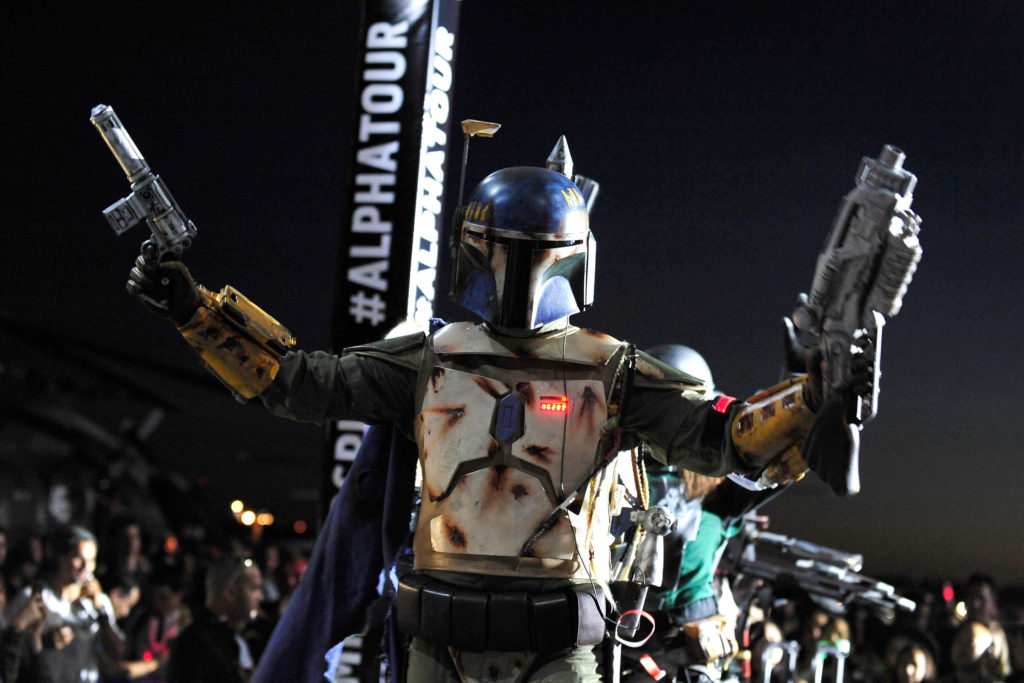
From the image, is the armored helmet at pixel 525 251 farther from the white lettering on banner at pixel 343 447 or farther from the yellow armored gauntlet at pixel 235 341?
the white lettering on banner at pixel 343 447

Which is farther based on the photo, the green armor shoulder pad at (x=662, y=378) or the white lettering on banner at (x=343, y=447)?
the white lettering on banner at (x=343, y=447)

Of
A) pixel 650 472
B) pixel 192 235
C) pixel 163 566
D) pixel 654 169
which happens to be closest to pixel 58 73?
pixel 163 566

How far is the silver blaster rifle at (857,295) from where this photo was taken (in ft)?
9.09

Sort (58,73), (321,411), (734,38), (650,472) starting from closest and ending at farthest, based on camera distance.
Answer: (321,411), (650,472), (734,38), (58,73)

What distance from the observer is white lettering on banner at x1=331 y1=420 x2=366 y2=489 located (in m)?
5.85

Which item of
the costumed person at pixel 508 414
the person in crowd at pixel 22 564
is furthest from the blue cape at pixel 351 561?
the person in crowd at pixel 22 564

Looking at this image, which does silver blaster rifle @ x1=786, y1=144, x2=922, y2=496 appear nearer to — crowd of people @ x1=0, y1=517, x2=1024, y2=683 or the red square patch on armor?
the red square patch on armor

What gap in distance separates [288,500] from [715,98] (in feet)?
35.4

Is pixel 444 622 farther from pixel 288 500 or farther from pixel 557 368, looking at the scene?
pixel 288 500

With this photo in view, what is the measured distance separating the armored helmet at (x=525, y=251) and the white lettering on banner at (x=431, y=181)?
2.23 meters

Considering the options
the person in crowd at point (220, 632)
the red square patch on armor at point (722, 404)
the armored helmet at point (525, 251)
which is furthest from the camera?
the person in crowd at point (220, 632)

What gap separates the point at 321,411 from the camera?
349 centimetres

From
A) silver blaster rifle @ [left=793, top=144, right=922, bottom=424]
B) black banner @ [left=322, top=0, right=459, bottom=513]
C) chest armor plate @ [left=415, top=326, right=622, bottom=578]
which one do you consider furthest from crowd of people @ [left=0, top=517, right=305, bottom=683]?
silver blaster rifle @ [left=793, top=144, right=922, bottom=424]

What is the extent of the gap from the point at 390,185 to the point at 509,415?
8.89ft
